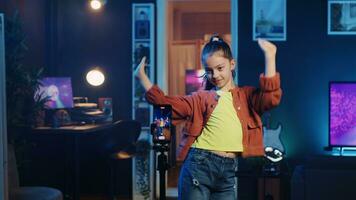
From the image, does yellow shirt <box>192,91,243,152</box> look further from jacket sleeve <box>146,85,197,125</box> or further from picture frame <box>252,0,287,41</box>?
picture frame <box>252,0,287,41</box>

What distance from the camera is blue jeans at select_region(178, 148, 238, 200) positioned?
6.75ft

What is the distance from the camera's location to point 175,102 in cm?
210

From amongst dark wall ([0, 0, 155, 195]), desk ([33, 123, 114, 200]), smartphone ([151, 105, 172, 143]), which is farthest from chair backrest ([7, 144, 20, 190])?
smartphone ([151, 105, 172, 143])

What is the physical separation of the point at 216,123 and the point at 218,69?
0.22 meters

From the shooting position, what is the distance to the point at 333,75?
4.63m

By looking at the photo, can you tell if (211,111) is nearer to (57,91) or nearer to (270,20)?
(270,20)

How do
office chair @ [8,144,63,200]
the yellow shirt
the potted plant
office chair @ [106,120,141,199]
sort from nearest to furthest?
the yellow shirt
office chair @ [8,144,63,200]
the potted plant
office chair @ [106,120,141,199]

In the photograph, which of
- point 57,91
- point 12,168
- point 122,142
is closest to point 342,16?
point 122,142

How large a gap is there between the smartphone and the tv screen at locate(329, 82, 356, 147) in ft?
8.96

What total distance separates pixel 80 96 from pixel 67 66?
0.34m

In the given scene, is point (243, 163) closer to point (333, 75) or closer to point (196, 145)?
point (333, 75)

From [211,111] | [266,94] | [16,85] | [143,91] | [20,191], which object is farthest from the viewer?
[143,91]

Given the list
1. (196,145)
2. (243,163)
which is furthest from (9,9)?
(196,145)

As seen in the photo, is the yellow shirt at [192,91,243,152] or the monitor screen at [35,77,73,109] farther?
the monitor screen at [35,77,73,109]
